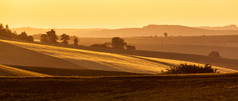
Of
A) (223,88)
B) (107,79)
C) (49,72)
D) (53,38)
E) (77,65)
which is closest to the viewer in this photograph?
(223,88)

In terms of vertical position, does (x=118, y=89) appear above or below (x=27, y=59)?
above

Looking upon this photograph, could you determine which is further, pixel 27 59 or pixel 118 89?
pixel 27 59

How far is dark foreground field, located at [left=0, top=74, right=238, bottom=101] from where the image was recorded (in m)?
21.3

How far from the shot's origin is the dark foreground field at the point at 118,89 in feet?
69.8

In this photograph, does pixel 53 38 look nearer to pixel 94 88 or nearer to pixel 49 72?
pixel 49 72

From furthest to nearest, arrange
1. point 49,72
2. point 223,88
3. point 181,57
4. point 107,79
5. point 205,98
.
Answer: point 181,57
point 49,72
point 107,79
point 223,88
point 205,98

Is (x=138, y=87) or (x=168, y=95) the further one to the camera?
(x=138, y=87)

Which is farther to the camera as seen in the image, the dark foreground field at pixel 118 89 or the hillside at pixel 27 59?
the hillside at pixel 27 59

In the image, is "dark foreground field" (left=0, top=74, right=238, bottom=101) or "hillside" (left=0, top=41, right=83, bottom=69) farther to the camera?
"hillside" (left=0, top=41, right=83, bottom=69)

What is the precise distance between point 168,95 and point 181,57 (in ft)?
345

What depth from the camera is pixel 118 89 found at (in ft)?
78.8

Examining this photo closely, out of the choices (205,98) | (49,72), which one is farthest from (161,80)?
(49,72)

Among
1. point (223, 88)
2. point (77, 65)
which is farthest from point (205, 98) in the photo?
point (77, 65)

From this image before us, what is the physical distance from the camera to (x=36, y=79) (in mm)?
25609
